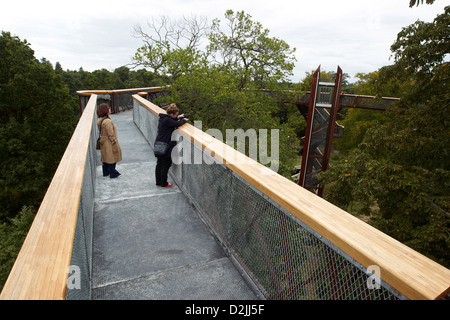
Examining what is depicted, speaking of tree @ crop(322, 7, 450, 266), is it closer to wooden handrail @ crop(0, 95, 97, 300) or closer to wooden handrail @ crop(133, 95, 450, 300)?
wooden handrail @ crop(133, 95, 450, 300)

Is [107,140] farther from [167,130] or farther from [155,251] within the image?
[155,251]

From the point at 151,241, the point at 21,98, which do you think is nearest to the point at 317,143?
the point at 151,241

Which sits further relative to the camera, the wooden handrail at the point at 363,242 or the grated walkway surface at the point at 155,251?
the grated walkway surface at the point at 155,251

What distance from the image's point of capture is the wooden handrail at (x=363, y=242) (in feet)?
4.34

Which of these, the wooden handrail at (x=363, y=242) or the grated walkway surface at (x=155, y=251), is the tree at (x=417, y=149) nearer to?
the grated walkway surface at (x=155, y=251)

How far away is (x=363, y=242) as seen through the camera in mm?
1658

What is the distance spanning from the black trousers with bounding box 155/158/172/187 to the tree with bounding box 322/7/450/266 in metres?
6.22

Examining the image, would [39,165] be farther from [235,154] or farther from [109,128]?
[235,154]

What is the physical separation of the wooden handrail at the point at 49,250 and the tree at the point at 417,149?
8.44 meters

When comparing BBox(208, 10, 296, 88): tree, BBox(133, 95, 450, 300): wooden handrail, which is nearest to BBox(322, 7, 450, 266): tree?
BBox(133, 95, 450, 300): wooden handrail

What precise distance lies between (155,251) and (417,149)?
9.88 m

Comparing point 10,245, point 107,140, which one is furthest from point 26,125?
point 107,140

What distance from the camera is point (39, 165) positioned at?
24.0 metres

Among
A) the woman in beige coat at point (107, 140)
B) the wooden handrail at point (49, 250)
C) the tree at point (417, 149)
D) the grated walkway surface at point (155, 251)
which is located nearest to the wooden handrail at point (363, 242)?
the grated walkway surface at point (155, 251)
